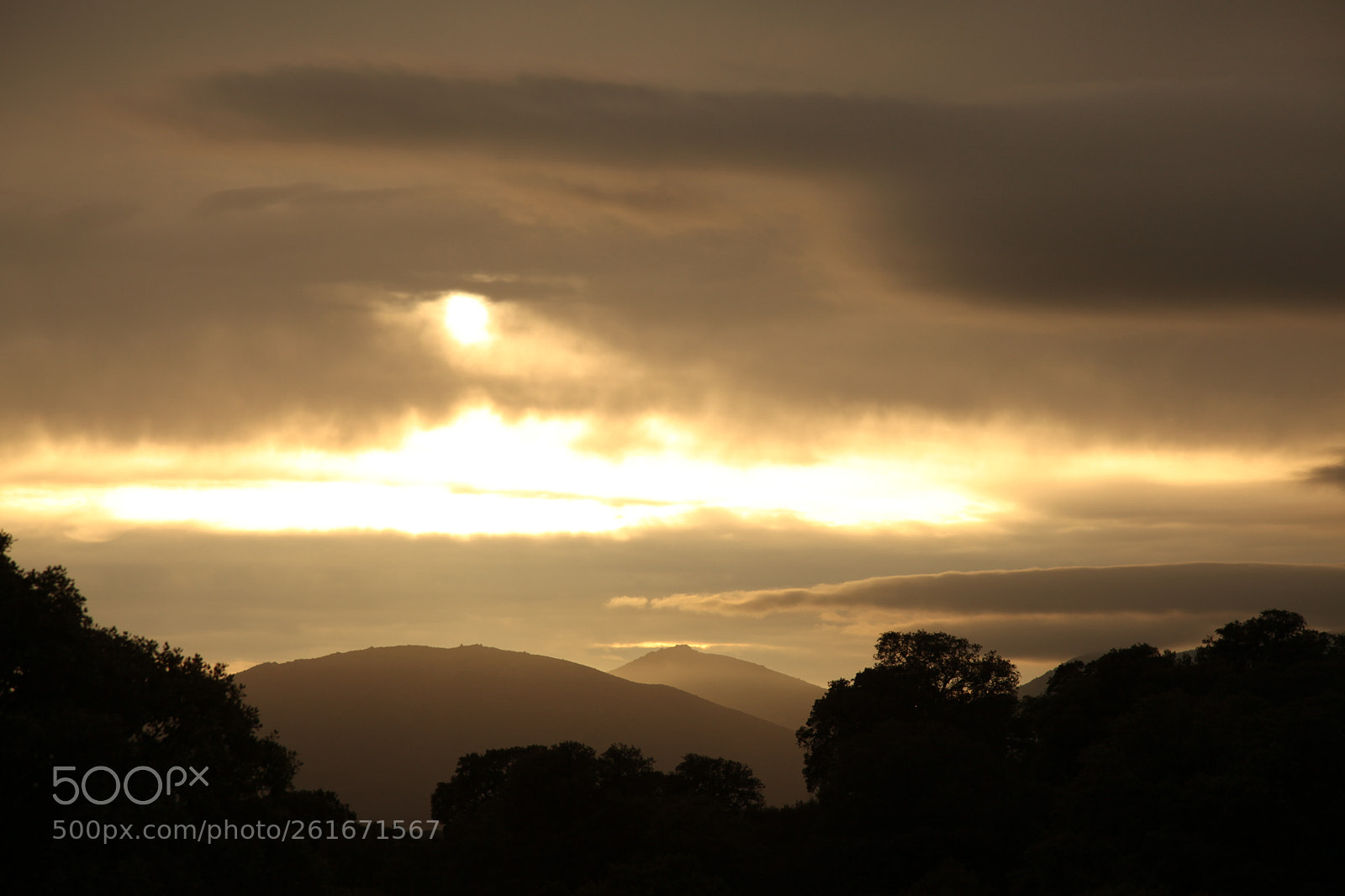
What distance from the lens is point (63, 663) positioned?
3822 cm

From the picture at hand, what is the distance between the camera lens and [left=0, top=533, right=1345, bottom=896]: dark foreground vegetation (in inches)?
1483

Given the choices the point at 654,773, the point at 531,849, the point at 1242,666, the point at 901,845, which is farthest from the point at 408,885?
the point at 1242,666

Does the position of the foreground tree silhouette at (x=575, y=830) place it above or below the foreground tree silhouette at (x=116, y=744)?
below

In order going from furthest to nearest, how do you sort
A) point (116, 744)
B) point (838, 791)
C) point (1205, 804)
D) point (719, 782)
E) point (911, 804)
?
point (719, 782)
point (838, 791)
point (911, 804)
point (1205, 804)
point (116, 744)

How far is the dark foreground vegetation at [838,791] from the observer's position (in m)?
37.7

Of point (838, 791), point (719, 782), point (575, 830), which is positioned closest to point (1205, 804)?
point (838, 791)

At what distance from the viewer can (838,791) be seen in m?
94.2

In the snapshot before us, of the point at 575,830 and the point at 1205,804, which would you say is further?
the point at 575,830

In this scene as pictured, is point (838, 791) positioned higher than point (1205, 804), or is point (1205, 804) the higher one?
point (1205, 804)

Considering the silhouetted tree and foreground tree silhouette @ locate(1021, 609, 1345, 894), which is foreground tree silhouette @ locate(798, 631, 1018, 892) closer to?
foreground tree silhouette @ locate(1021, 609, 1345, 894)

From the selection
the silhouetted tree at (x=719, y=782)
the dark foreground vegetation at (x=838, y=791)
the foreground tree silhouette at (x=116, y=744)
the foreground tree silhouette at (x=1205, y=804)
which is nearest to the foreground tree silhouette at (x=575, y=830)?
the dark foreground vegetation at (x=838, y=791)

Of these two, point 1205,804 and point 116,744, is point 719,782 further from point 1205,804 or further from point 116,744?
point 116,744

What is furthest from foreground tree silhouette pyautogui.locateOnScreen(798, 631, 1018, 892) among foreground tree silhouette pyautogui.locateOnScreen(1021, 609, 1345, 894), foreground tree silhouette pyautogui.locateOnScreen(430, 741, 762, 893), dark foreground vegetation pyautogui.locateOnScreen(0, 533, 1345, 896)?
foreground tree silhouette pyautogui.locateOnScreen(1021, 609, 1345, 894)

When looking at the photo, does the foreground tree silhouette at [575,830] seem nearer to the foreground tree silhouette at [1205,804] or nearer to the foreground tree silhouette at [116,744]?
the foreground tree silhouette at [1205,804]
